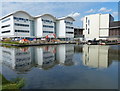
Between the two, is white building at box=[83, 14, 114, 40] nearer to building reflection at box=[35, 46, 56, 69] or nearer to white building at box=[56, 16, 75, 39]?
white building at box=[56, 16, 75, 39]

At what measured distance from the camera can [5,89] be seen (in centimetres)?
546

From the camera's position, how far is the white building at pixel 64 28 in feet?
208

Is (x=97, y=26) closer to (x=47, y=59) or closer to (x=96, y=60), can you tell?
(x=96, y=60)

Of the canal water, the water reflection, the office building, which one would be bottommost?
the canal water

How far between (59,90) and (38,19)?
52.8 meters

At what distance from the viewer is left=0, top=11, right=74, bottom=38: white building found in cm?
4819

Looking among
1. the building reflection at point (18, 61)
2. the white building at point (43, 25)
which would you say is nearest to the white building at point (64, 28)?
the white building at point (43, 25)

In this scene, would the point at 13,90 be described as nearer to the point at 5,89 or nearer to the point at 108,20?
the point at 5,89

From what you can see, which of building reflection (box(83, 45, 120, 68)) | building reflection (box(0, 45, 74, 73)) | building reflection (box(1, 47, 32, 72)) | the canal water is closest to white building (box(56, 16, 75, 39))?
building reflection (box(83, 45, 120, 68))

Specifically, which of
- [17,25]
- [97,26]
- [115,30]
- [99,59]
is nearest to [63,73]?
[99,59]

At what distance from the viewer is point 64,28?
207 ft

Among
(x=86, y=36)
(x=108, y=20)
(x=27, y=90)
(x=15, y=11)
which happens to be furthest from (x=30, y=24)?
(x=27, y=90)

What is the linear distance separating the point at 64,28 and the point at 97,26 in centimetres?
2572

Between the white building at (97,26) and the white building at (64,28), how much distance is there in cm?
1631
